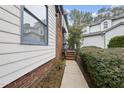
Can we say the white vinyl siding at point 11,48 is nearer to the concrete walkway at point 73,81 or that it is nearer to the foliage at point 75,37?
the concrete walkway at point 73,81

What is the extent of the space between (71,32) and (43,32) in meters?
10.2

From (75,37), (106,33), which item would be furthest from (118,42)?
(75,37)

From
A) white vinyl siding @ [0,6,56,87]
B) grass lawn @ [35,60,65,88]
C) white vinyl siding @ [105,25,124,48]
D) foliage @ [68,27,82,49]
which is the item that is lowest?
grass lawn @ [35,60,65,88]

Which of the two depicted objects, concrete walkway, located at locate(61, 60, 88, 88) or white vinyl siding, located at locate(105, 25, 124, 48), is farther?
white vinyl siding, located at locate(105, 25, 124, 48)

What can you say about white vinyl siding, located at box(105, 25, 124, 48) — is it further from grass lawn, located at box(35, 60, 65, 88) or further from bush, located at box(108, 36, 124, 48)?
grass lawn, located at box(35, 60, 65, 88)

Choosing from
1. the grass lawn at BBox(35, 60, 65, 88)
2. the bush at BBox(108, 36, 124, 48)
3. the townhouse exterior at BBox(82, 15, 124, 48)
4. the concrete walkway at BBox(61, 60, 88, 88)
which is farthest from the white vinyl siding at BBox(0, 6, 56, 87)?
the townhouse exterior at BBox(82, 15, 124, 48)

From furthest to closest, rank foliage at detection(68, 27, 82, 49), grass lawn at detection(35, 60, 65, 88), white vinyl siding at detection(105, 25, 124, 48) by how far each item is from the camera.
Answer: white vinyl siding at detection(105, 25, 124, 48) → foliage at detection(68, 27, 82, 49) → grass lawn at detection(35, 60, 65, 88)

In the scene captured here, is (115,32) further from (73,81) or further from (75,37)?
(73,81)

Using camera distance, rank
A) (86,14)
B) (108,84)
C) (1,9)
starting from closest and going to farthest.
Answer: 1. (1,9)
2. (108,84)
3. (86,14)

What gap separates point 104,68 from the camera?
2.74 m

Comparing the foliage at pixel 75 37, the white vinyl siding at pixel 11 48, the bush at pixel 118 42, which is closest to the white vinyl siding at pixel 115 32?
the bush at pixel 118 42
